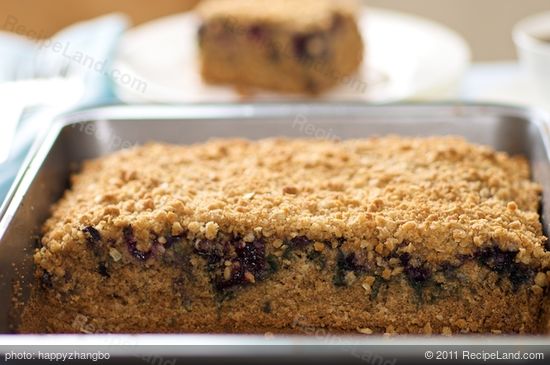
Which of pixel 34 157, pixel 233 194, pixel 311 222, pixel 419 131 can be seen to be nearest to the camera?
pixel 311 222

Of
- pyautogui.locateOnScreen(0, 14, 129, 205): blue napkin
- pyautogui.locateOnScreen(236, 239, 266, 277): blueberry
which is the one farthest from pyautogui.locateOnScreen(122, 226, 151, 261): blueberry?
pyautogui.locateOnScreen(0, 14, 129, 205): blue napkin

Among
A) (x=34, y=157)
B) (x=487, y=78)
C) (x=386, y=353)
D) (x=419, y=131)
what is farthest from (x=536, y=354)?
(x=487, y=78)

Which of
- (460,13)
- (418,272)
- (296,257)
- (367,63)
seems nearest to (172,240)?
(296,257)

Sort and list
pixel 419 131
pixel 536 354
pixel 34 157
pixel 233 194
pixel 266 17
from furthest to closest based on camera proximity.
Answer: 1. pixel 266 17
2. pixel 419 131
3. pixel 34 157
4. pixel 233 194
5. pixel 536 354

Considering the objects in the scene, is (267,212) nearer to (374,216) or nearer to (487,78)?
(374,216)

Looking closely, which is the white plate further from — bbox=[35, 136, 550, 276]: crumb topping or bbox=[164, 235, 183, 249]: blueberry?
bbox=[164, 235, 183, 249]: blueberry

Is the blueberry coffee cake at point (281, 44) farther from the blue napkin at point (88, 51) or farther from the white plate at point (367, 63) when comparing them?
the blue napkin at point (88, 51)

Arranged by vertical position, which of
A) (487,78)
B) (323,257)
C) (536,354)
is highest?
(536,354)

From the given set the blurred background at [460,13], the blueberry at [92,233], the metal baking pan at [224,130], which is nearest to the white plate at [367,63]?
the metal baking pan at [224,130]
